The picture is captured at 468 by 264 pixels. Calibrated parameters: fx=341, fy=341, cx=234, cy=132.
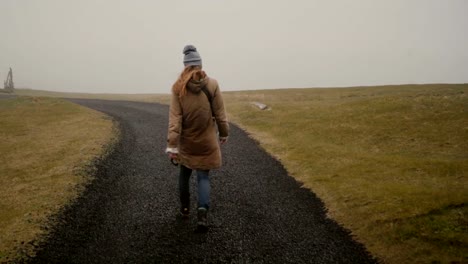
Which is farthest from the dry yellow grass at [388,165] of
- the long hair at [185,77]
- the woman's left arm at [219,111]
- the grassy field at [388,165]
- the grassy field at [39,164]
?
the grassy field at [39,164]

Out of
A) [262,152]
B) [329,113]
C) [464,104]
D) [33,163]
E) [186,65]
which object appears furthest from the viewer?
[329,113]

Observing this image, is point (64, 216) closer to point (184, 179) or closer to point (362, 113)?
point (184, 179)

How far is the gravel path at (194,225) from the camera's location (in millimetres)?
7145

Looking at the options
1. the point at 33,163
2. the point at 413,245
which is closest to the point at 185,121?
the point at 413,245

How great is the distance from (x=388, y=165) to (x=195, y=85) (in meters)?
10.4

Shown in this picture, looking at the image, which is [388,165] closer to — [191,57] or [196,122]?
[196,122]

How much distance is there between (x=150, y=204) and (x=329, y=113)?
835 inches

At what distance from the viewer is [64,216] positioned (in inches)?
359

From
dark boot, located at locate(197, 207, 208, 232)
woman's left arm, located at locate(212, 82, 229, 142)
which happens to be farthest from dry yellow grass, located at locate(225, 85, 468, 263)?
woman's left arm, located at locate(212, 82, 229, 142)

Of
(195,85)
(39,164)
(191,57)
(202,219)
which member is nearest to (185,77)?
(195,85)

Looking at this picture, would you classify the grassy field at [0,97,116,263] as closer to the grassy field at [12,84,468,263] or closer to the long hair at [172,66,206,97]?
the long hair at [172,66,206,97]

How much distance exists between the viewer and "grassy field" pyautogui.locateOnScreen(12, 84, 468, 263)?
26.0ft

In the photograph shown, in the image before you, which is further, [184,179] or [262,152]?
[262,152]

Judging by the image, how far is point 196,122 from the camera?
24.6 feet
